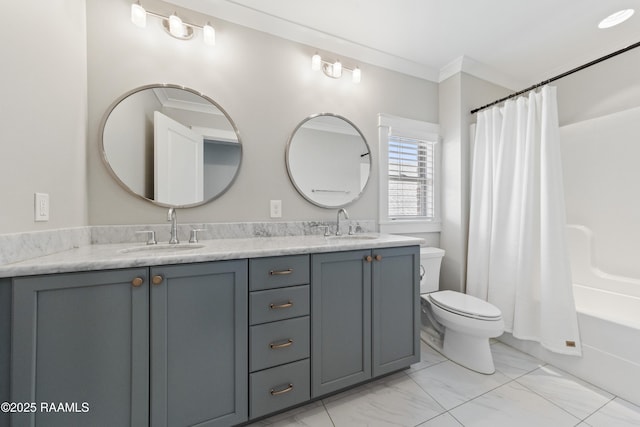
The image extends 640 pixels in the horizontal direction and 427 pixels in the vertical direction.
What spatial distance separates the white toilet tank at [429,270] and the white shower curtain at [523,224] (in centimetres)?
32

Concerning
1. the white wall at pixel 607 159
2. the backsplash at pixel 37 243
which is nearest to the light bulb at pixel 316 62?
the backsplash at pixel 37 243

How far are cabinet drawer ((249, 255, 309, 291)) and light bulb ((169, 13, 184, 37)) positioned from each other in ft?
4.93

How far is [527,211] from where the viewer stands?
1822 millimetres

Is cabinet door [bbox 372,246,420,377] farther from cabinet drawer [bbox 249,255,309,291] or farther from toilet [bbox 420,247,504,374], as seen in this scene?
cabinet drawer [bbox 249,255,309,291]

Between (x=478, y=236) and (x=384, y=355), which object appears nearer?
(x=384, y=355)

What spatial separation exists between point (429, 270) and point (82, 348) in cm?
220

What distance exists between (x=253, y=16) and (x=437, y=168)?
2.04m

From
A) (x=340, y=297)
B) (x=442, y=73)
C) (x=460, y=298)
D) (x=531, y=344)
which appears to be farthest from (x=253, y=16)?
(x=531, y=344)

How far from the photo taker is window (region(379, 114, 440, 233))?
7.22ft

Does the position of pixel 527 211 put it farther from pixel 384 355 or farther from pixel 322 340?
pixel 322 340

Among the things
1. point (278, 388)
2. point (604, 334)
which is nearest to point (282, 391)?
point (278, 388)

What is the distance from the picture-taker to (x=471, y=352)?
5.53 ft

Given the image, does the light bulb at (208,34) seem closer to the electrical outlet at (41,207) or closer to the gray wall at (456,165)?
the electrical outlet at (41,207)

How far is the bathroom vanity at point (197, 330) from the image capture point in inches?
33.8
